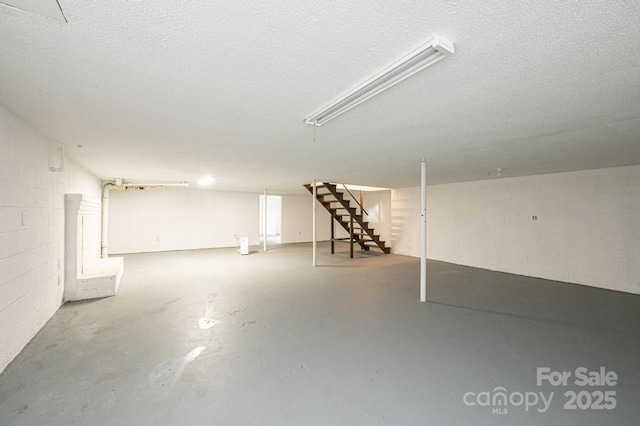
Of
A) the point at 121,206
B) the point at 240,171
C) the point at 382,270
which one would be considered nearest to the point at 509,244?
the point at 382,270

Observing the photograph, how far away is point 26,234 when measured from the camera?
2402 mm

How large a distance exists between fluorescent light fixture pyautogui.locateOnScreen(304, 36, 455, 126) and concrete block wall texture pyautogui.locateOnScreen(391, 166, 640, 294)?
511 cm

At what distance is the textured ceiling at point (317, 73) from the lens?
1.07 metres

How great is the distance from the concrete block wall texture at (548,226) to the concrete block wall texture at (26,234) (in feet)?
23.8

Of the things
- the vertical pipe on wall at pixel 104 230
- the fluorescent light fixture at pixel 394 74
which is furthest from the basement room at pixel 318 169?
the vertical pipe on wall at pixel 104 230

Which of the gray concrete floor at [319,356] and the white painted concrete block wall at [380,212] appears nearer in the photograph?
the gray concrete floor at [319,356]

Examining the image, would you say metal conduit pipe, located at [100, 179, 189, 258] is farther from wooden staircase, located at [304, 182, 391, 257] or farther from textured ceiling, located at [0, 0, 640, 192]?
textured ceiling, located at [0, 0, 640, 192]

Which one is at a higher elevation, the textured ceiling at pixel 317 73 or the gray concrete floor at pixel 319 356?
the textured ceiling at pixel 317 73

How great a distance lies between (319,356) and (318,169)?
326cm

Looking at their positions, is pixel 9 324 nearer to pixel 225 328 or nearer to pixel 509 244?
pixel 225 328

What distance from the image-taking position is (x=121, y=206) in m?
7.45

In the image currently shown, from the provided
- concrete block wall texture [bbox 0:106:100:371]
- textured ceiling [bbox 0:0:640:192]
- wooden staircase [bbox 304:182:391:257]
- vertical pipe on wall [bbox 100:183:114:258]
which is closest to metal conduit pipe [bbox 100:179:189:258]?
vertical pipe on wall [bbox 100:183:114:258]

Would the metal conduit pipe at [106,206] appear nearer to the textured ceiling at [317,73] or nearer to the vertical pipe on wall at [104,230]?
the vertical pipe on wall at [104,230]

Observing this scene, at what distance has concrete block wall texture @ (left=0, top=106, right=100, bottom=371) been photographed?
81.6 inches
